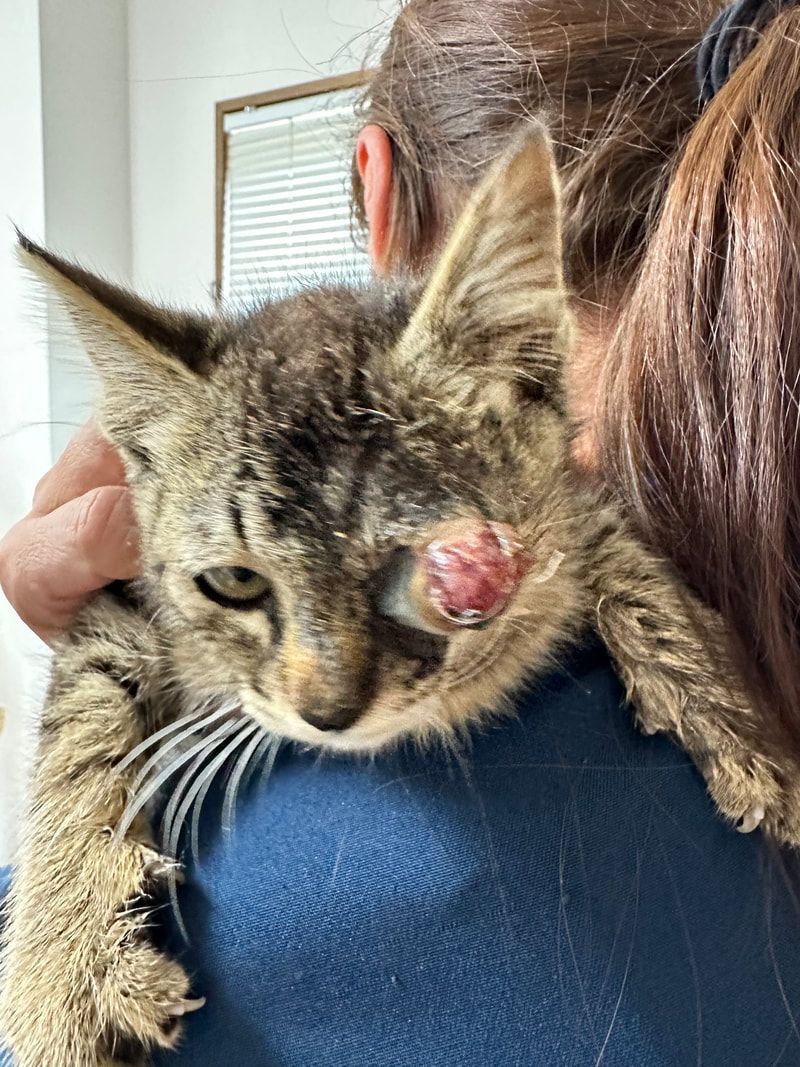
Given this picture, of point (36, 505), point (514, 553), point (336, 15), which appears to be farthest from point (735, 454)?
point (336, 15)

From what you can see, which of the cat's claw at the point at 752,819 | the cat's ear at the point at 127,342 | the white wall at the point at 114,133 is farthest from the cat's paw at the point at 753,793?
the white wall at the point at 114,133

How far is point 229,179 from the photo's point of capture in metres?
2.43

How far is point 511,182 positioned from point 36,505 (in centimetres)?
78

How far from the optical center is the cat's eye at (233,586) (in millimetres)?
596

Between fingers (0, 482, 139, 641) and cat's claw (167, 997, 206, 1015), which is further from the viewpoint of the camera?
fingers (0, 482, 139, 641)

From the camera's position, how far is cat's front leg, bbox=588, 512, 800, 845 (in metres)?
0.63

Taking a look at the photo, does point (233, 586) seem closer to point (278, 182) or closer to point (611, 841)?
point (611, 841)

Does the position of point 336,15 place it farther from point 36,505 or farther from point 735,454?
point 735,454

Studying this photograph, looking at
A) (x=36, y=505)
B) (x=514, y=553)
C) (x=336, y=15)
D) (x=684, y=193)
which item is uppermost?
(x=336, y=15)

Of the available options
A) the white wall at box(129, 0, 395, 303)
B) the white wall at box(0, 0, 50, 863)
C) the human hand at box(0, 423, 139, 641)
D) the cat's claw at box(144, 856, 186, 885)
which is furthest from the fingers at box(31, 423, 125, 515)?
the white wall at box(129, 0, 395, 303)

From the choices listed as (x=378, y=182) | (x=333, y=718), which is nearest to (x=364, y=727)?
(x=333, y=718)

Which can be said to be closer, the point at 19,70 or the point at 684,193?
the point at 684,193

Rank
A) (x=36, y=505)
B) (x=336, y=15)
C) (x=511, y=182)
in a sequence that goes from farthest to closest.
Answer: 1. (x=336, y=15)
2. (x=36, y=505)
3. (x=511, y=182)

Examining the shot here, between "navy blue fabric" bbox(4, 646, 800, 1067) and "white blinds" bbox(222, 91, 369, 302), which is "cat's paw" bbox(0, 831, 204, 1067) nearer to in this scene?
"navy blue fabric" bbox(4, 646, 800, 1067)
